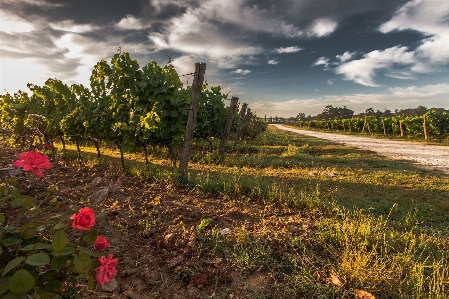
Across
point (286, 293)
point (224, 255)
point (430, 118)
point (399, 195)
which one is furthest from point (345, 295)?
point (430, 118)

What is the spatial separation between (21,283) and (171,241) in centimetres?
242

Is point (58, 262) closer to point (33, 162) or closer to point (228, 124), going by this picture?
point (33, 162)

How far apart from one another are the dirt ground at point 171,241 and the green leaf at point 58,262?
0.32 metres

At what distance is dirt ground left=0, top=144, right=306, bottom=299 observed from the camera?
8.80ft

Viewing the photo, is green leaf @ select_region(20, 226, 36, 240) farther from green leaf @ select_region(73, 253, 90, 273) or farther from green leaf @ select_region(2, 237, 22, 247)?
green leaf @ select_region(73, 253, 90, 273)

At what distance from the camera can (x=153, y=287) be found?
9.05 ft

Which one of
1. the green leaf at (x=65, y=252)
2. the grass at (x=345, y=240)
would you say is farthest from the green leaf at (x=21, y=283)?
the grass at (x=345, y=240)

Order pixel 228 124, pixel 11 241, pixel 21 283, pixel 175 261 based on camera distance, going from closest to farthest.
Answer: pixel 21 283 → pixel 11 241 → pixel 175 261 → pixel 228 124

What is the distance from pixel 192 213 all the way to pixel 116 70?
5.71 m

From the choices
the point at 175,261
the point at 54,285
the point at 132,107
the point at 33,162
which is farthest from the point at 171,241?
the point at 132,107

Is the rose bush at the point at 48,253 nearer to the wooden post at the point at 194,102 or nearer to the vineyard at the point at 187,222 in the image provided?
the vineyard at the point at 187,222

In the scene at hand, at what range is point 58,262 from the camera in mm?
1339

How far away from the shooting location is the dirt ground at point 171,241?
2.68 m

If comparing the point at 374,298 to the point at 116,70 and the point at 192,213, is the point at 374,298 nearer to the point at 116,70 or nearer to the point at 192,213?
the point at 192,213
